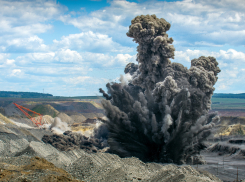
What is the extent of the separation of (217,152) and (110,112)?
4826 cm

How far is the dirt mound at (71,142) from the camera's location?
229 ft

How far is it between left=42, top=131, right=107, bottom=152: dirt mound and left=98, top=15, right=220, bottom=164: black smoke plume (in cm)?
1403

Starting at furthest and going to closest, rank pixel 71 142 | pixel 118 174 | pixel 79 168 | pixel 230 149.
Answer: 1. pixel 230 149
2. pixel 71 142
3. pixel 79 168
4. pixel 118 174

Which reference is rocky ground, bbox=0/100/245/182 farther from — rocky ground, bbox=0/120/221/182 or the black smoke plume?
the black smoke plume

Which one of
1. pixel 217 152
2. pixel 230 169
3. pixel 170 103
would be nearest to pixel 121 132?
pixel 170 103

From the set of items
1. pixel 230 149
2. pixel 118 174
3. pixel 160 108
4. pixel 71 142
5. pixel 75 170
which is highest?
pixel 160 108

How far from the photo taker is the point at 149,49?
217 feet

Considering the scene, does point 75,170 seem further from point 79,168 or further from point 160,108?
point 160,108

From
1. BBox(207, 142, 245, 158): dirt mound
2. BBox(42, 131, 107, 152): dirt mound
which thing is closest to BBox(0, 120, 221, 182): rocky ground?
BBox(42, 131, 107, 152): dirt mound

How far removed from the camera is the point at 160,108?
2371 inches

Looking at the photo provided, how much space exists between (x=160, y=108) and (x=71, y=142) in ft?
91.7

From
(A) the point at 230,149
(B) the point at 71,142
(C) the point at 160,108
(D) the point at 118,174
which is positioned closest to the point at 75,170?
(D) the point at 118,174

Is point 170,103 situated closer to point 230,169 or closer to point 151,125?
point 151,125

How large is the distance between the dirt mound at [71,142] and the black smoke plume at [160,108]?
1403cm
